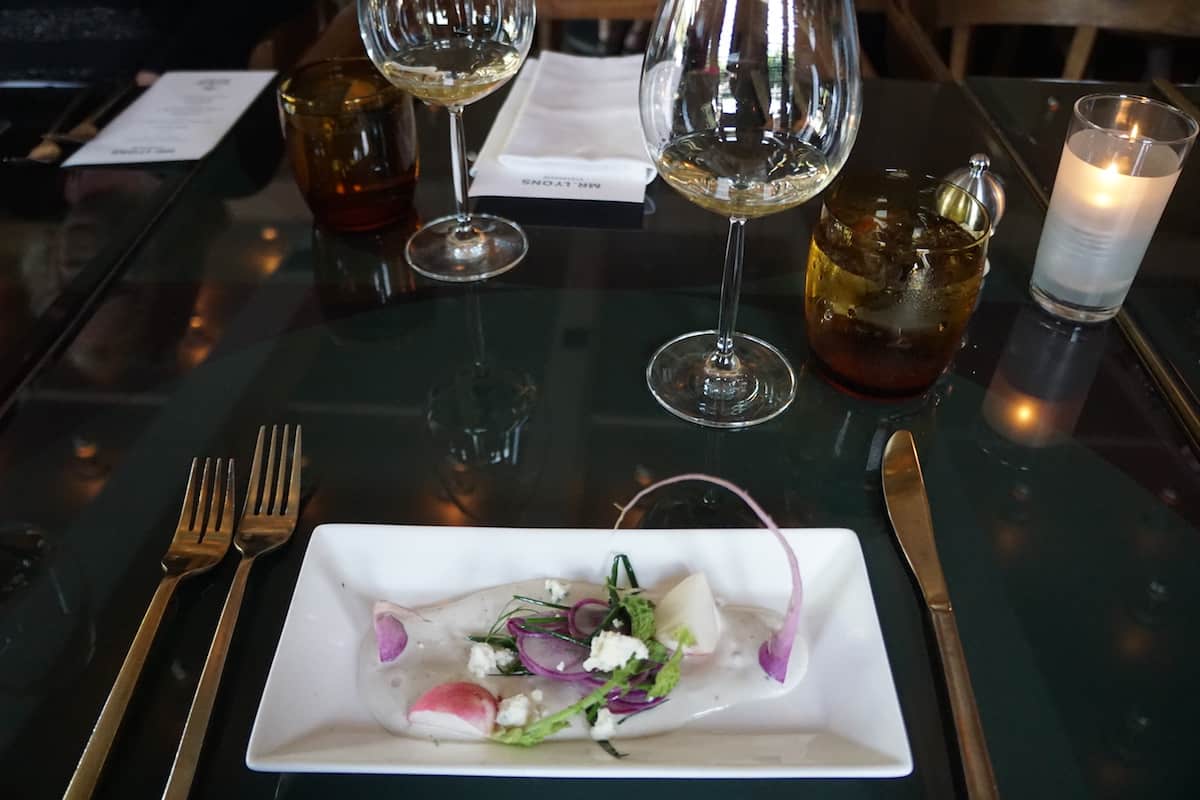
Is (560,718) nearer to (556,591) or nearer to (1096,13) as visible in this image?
(556,591)

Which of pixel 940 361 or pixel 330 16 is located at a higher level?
pixel 940 361

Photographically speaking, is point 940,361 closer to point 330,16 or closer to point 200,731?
point 200,731

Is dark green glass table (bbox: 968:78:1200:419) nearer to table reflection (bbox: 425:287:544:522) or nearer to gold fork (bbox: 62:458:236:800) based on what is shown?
table reflection (bbox: 425:287:544:522)

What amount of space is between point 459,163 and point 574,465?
0.95 ft

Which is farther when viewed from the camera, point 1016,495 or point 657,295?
point 657,295

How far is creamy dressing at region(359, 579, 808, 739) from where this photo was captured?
0.41 metres

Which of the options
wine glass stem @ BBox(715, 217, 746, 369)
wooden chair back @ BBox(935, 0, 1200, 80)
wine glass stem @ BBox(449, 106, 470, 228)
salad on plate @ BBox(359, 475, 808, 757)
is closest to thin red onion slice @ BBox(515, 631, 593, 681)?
salad on plate @ BBox(359, 475, 808, 757)

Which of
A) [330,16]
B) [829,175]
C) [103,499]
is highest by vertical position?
[829,175]

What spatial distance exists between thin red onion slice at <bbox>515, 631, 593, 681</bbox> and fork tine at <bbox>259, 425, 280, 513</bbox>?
7.0 inches

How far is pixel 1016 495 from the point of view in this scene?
0.53 m

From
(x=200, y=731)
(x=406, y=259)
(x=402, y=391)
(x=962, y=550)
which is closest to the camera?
(x=200, y=731)

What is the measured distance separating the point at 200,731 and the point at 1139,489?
1.65ft

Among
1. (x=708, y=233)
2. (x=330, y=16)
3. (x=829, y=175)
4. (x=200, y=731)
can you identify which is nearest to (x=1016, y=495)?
(x=829, y=175)

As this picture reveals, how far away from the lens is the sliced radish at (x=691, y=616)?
418 mm
